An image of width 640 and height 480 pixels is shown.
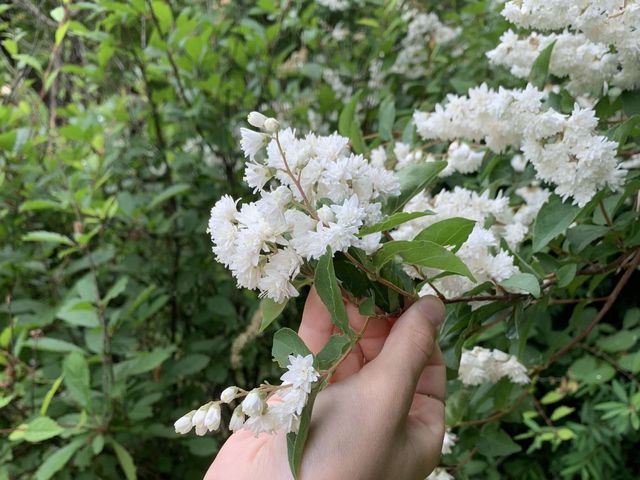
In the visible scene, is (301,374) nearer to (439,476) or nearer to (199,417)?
(199,417)

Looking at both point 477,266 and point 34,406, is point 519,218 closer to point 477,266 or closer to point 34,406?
point 477,266

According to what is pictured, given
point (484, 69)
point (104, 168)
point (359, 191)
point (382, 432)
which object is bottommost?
point (104, 168)

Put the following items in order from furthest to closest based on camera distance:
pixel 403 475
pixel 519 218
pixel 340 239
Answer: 1. pixel 519 218
2. pixel 403 475
3. pixel 340 239

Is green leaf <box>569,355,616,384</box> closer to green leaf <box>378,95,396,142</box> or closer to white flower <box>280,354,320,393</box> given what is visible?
green leaf <box>378,95,396,142</box>

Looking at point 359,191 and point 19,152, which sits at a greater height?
point 359,191

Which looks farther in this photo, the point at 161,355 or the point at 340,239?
the point at 161,355

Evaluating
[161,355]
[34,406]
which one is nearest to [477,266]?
[161,355]

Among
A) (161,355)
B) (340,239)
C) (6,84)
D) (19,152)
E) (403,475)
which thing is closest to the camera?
(340,239)
